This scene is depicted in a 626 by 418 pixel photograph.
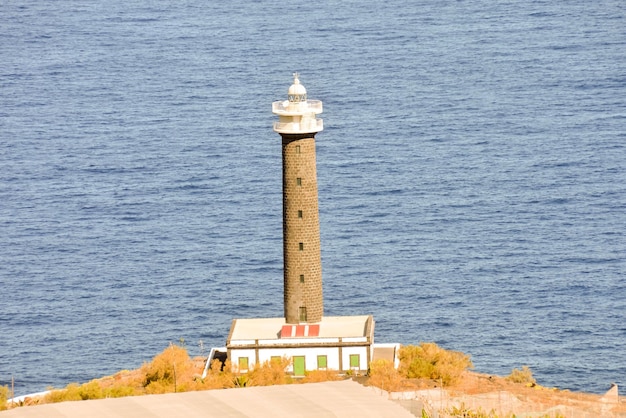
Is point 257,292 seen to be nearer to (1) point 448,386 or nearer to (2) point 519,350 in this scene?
(2) point 519,350

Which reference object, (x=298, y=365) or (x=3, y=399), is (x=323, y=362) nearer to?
(x=298, y=365)

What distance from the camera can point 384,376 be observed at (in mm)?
113062

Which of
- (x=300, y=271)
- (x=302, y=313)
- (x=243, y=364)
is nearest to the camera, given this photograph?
(x=243, y=364)

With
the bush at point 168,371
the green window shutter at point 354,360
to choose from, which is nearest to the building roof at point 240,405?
the bush at point 168,371

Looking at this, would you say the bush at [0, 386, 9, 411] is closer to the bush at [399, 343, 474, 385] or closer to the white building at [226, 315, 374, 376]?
the white building at [226, 315, 374, 376]

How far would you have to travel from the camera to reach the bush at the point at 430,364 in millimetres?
116500

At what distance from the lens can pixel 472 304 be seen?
171 meters

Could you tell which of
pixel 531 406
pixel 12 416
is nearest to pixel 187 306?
pixel 531 406

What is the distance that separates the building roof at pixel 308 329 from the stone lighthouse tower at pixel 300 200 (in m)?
1.51

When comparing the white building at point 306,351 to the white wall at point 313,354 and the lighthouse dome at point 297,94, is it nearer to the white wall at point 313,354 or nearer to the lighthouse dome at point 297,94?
the white wall at point 313,354

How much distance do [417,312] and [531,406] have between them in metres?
59.3

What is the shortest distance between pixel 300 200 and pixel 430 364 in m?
14.1

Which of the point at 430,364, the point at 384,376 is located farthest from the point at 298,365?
the point at 430,364

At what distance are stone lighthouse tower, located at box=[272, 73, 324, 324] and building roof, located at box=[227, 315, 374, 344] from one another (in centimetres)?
151
